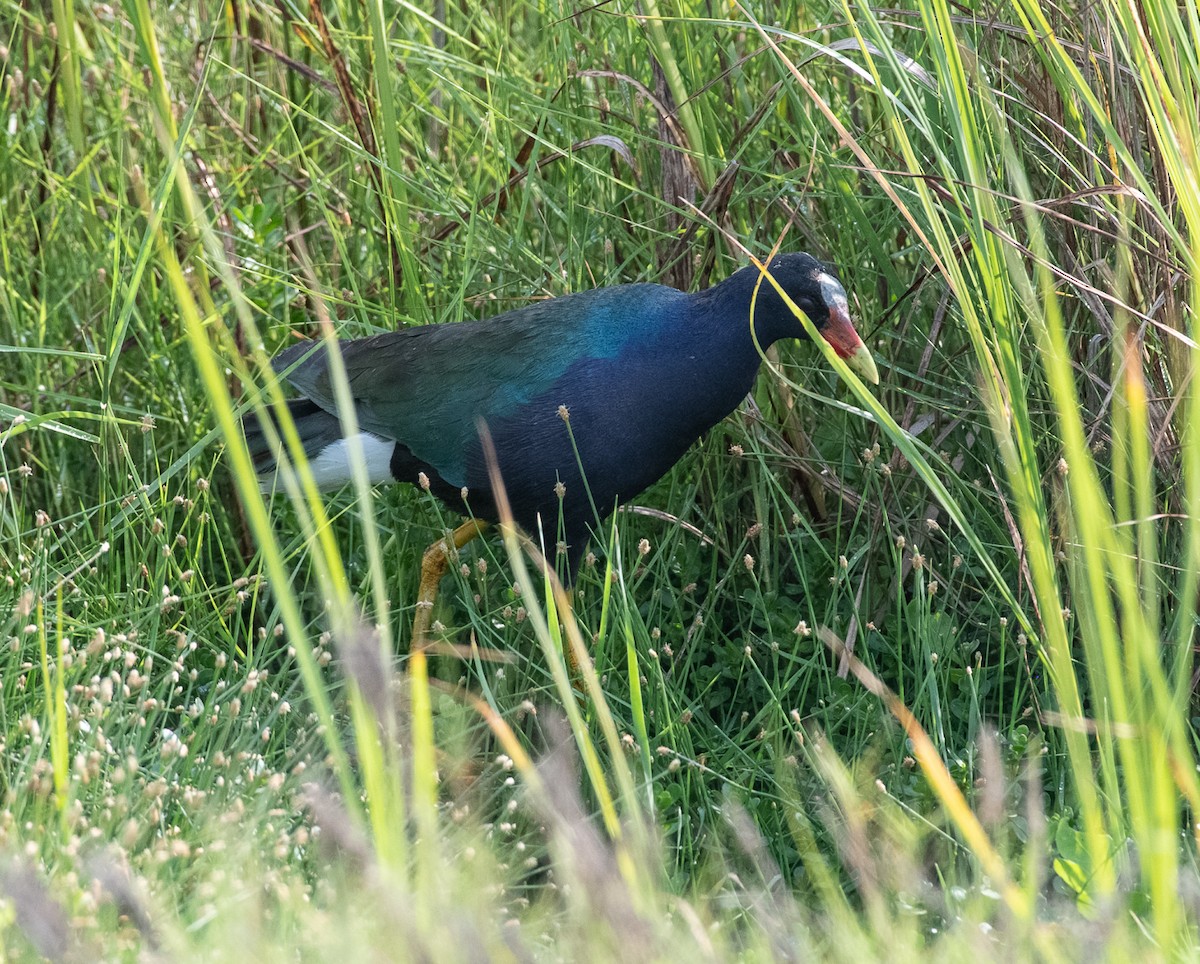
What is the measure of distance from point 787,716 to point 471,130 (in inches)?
59.2

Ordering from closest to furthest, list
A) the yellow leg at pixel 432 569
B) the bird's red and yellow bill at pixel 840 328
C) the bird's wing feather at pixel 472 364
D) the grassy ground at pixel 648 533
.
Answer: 1. the grassy ground at pixel 648 533
2. the bird's red and yellow bill at pixel 840 328
3. the bird's wing feather at pixel 472 364
4. the yellow leg at pixel 432 569

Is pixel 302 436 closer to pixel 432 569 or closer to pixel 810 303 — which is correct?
pixel 432 569

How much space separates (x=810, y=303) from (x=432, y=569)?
2.93ft

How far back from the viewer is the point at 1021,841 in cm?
209

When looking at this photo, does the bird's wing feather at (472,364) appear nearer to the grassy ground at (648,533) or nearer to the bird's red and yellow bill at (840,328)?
the grassy ground at (648,533)

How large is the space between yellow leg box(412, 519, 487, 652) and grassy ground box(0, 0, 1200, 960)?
0.05 metres

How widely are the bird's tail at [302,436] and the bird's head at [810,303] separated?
0.86m

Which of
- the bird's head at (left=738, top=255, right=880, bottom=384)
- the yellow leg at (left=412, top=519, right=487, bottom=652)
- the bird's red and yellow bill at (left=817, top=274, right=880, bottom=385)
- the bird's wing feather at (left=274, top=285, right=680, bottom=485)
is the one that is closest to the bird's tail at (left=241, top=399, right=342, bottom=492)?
the bird's wing feather at (left=274, top=285, right=680, bottom=485)

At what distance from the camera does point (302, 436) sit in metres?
2.92

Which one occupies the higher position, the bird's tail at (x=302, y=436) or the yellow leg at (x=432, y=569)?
the bird's tail at (x=302, y=436)

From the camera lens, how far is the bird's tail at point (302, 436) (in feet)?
9.41

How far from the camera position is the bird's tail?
113 inches

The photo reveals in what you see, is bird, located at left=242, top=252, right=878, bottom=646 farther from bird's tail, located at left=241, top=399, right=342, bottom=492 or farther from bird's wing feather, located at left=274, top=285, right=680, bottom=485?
bird's tail, located at left=241, top=399, right=342, bottom=492

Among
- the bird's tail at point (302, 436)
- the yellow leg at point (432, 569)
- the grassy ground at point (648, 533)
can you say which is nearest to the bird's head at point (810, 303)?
the grassy ground at point (648, 533)
